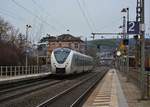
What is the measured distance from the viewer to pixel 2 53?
56.6 meters

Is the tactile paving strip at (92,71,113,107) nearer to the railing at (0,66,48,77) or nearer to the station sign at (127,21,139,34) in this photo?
the station sign at (127,21,139,34)

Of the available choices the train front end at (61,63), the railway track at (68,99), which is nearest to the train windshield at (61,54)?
the train front end at (61,63)

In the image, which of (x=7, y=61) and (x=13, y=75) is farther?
(x=7, y=61)

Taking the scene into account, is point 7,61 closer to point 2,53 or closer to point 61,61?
point 2,53

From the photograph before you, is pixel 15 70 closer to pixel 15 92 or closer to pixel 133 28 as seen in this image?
pixel 15 92

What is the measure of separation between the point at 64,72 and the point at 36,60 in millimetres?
26683

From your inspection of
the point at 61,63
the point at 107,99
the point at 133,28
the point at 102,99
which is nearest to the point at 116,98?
the point at 107,99

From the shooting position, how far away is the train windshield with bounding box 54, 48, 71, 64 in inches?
1886

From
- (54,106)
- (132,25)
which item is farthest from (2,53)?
(54,106)

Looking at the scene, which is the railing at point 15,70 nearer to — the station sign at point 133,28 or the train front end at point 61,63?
the train front end at point 61,63

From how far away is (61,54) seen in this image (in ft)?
159

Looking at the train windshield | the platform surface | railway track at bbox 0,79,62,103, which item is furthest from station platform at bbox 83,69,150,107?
the train windshield

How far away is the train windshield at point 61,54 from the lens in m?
47.9

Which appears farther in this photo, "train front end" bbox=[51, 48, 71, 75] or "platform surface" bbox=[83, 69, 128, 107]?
"train front end" bbox=[51, 48, 71, 75]
